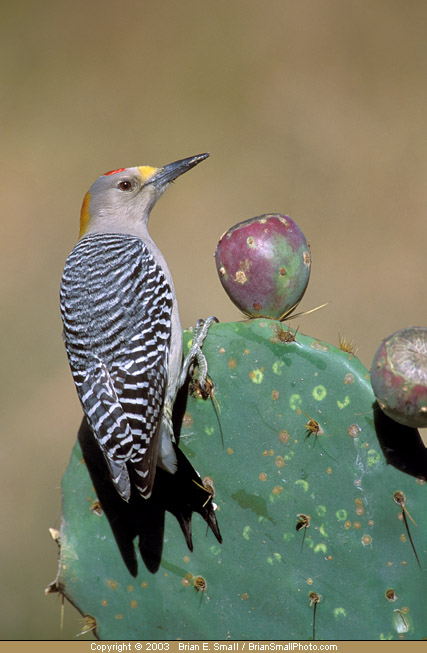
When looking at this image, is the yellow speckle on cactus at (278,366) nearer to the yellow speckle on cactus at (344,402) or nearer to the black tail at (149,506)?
the yellow speckle on cactus at (344,402)

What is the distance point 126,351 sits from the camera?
95.7 inches

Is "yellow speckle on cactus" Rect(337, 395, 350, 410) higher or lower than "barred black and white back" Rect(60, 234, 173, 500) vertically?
lower

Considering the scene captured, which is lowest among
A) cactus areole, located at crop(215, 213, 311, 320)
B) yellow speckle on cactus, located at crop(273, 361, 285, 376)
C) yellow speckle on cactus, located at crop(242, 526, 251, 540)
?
yellow speckle on cactus, located at crop(242, 526, 251, 540)

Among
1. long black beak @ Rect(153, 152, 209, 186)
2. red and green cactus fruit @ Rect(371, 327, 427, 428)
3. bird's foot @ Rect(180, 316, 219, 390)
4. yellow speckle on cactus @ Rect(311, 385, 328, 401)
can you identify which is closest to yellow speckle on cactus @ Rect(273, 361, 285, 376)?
yellow speckle on cactus @ Rect(311, 385, 328, 401)

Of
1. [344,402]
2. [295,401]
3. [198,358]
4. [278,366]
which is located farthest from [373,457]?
[198,358]

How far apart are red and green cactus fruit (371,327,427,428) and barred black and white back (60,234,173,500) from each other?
749 mm

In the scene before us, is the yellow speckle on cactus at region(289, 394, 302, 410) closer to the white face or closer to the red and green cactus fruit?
the red and green cactus fruit

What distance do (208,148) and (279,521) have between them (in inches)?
188

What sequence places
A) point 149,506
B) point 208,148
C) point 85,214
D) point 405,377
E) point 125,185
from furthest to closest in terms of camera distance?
point 208,148 < point 85,214 < point 125,185 < point 149,506 < point 405,377

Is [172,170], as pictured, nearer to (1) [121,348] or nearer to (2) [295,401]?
(1) [121,348]

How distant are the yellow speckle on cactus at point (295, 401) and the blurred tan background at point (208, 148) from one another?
313cm

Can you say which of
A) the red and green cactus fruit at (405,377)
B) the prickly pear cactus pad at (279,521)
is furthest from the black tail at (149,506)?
the red and green cactus fruit at (405,377)

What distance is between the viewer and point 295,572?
2.21 metres

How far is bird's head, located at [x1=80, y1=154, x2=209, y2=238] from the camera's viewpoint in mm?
3172
